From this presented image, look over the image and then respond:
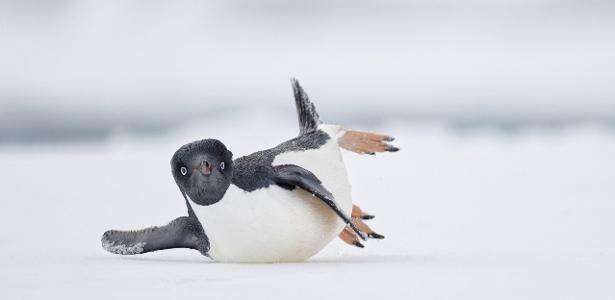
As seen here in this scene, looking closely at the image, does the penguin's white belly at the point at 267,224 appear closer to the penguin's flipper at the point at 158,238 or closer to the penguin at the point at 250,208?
the penguin at the point at 250,208

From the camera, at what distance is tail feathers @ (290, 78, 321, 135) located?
833 cm

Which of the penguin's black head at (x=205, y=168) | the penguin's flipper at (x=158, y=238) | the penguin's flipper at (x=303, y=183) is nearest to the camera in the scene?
the penguin's black head at (x=205, y=168)

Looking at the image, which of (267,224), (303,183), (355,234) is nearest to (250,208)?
(267,224)

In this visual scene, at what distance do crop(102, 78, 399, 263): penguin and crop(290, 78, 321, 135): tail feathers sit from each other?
1.11 meters

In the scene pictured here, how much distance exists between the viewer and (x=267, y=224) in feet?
20.7

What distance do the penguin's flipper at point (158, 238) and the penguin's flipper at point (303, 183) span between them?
27.6 inches

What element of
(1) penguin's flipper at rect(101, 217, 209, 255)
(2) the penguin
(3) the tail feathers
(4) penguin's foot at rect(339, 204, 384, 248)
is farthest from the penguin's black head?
(3) the tail feathers

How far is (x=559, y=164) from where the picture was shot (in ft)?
51.1

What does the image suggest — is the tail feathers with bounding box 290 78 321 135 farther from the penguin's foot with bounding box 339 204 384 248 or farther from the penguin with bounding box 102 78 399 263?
the penguin with bounding box 102 78 399 263

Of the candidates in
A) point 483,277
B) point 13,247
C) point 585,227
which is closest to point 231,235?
point 483,277

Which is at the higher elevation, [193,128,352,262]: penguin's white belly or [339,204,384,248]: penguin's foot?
[339,204,384,248]: penguin's foot

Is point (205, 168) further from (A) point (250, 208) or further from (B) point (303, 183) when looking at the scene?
(B) point (303, 183)

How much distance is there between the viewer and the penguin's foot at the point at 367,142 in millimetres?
8180

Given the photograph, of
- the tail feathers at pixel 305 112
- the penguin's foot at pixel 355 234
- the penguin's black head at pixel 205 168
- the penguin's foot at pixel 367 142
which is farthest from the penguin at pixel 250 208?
the tail feathers at pixel 305 112
